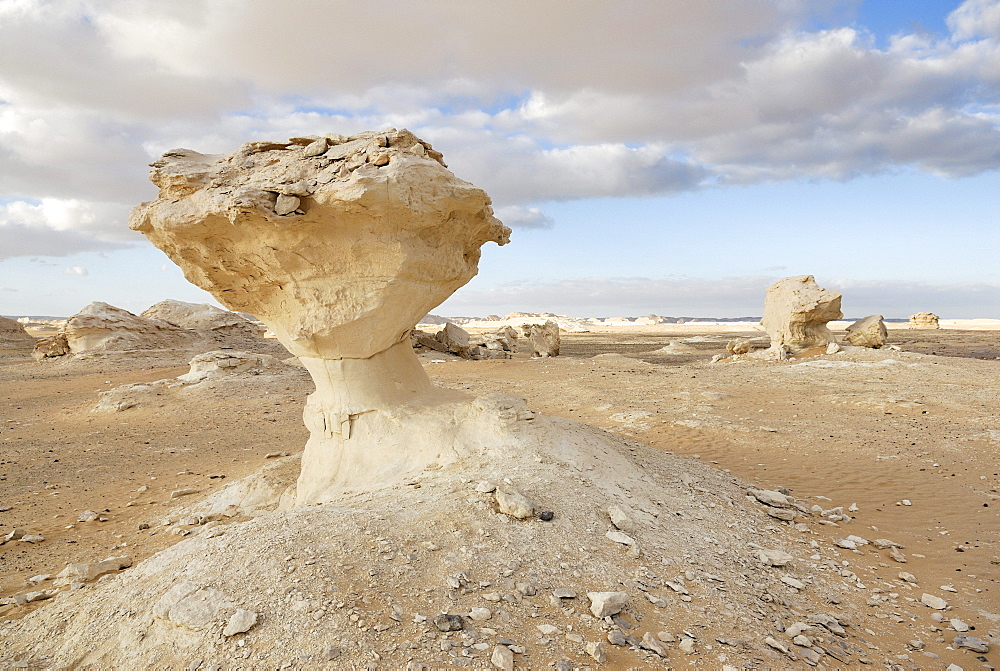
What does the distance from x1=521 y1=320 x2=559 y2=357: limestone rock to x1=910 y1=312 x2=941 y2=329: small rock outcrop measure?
4204 cm

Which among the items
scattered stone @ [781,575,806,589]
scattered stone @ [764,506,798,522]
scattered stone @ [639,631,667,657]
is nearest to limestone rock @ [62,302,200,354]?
scattered stone @ [764,506,798,522]

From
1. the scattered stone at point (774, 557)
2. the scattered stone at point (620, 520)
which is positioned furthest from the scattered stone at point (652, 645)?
the scattered stone at point (774, 557)

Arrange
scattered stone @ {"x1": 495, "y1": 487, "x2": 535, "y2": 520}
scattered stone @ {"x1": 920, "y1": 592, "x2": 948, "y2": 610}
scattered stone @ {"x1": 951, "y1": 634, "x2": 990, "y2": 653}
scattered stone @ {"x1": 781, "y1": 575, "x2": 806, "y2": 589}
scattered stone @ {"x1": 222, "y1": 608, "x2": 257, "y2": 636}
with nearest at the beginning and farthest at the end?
scattered stone @ {"x1": 222, "y1": 608, "x2": 257, "y2": 636}
scattered stone @ {"x1": 951, "y1": 634, "x2": 990, "y2": 653}
scattered stone @ {"x1": 920, "y1": 592, "x2": 948, "y2": 610}
scattered stone @ {"x1": 781, "y1": 575, "x2": 806, "y2": 589}
scattered stone @ {"x1": 495, "y1": 487, "x2": 535, "y2": 520}

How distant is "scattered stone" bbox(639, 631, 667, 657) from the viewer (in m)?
3.18

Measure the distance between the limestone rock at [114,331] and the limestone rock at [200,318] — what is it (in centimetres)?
138

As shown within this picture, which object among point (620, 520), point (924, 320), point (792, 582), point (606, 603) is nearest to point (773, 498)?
point (792, 582)

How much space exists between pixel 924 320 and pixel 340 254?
5905 cm

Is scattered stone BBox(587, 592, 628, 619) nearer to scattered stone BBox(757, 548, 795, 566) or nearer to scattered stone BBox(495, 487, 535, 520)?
scattered stone BBox(495, 487, 535, 520)

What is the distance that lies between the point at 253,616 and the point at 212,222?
3648 mm

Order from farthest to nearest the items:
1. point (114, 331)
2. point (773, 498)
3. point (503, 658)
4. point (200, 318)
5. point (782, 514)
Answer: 1. point (200, 318)
2. point (114, 331)
3. point (773, 498)
4. point (782, 514)
5. point (503, 658)

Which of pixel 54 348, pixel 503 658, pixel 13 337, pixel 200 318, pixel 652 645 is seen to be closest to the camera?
pixel 503 658

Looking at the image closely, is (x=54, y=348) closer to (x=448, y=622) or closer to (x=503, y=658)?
(x=448, y=622)

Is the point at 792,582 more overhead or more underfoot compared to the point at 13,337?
more underfoot

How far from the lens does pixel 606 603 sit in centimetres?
345
